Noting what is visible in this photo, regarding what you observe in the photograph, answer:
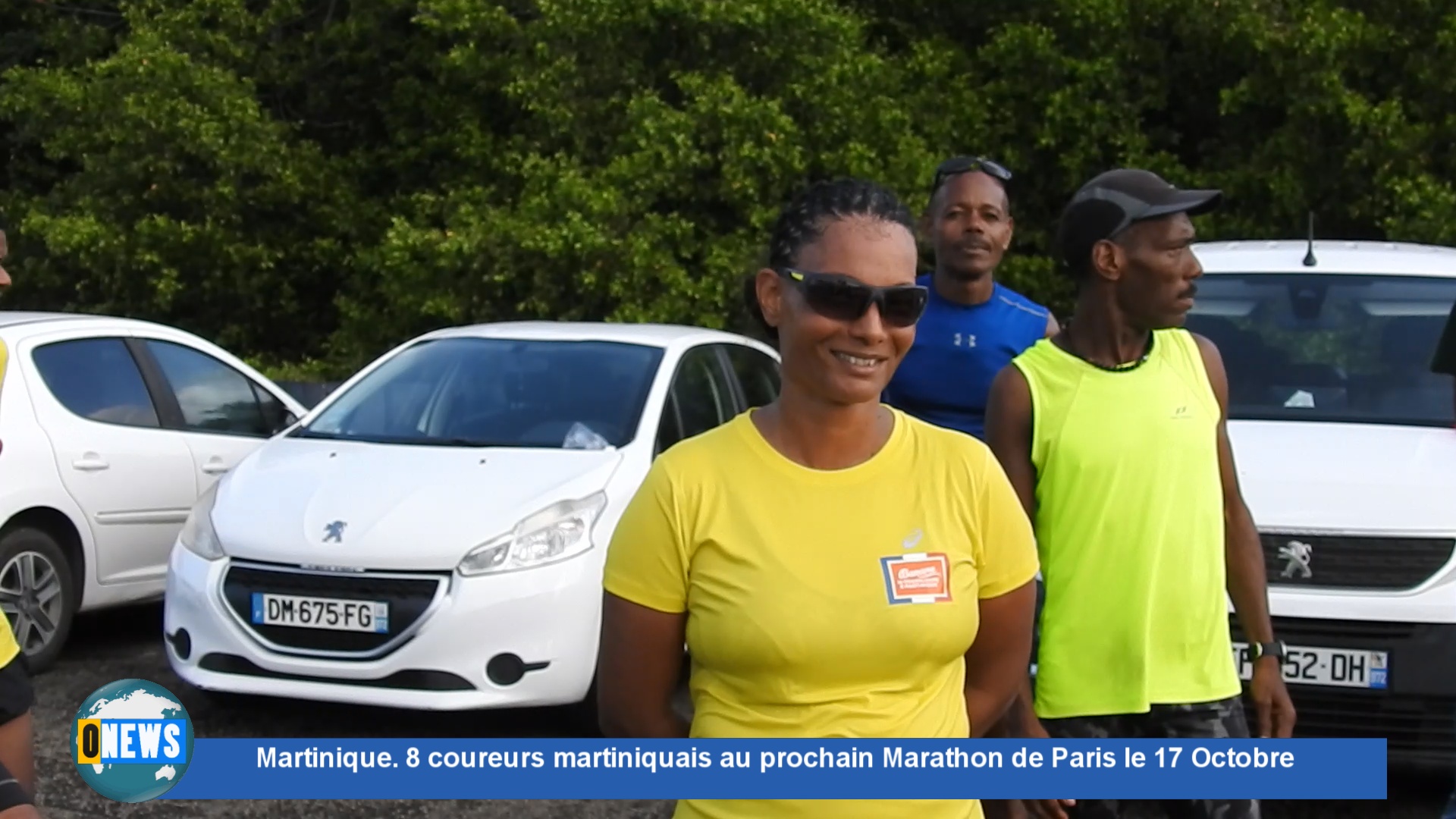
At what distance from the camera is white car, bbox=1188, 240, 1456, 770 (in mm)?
4793

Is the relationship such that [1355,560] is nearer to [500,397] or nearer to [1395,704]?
[1395,704]

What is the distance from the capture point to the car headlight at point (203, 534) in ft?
19.7

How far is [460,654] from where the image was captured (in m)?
5.65

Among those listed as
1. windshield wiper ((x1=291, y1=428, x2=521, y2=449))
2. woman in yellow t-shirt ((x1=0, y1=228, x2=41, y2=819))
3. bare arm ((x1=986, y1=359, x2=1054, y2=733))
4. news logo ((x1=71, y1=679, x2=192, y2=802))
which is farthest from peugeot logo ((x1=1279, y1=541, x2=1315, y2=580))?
woman in yellow t-shirt ((x1=0, y1=228, x2=41, y2=819))

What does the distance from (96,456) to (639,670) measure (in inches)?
216

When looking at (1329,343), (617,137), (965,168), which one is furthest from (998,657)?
(617,137)

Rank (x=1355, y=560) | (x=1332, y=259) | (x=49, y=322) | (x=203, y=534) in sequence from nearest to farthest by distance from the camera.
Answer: (x=1355, y=560) → (x=203, y=534) → (x=1332, y=259) → (x=49, y=322)

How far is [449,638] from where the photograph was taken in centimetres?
565

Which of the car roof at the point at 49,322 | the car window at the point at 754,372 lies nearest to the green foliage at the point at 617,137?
the car window at the point at 754,372

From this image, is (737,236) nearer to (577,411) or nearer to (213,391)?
(213,391)

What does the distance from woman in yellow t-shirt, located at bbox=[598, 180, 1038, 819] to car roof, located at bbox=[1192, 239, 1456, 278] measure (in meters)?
4.32

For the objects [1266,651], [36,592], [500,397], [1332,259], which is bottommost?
[36,592]

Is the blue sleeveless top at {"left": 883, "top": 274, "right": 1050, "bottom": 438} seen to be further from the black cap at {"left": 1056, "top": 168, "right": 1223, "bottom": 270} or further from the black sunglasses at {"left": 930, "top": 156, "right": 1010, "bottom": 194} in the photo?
the black cap at {"left": 1056, "top": 168, "right": 1223, "bottom": 270}

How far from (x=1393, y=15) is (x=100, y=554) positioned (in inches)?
411
